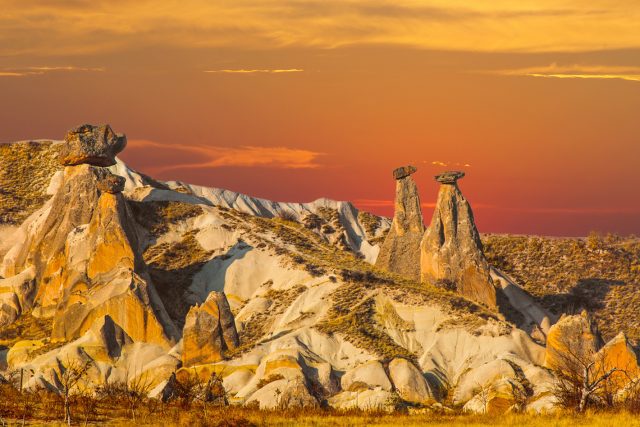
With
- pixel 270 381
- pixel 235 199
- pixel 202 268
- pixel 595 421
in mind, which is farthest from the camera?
pixel 235 199

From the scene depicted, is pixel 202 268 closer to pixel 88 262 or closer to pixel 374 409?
pixel 88 262

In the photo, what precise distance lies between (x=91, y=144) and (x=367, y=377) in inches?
1574

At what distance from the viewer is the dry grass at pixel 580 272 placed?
382 ft

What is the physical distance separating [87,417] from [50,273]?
155 ft

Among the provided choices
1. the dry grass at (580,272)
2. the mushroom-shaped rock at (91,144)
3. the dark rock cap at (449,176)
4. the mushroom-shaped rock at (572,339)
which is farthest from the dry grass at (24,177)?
the mushroom-shaped rock at (572,339)

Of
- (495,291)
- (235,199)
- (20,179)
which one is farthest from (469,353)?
(235,199)

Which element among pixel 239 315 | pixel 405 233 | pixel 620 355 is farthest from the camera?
pixel 405 233

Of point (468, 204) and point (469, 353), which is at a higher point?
point (468, 204)

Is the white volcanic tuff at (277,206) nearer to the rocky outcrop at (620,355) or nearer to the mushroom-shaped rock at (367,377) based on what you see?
the mushroom-shaped rock at (367,377)

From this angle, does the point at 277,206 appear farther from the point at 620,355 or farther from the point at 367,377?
the point at 620,355

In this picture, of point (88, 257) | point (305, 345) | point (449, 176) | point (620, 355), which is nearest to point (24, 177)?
point (88, 257)

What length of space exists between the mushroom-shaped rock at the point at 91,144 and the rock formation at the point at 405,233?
23761 millimetres

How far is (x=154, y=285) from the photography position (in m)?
101

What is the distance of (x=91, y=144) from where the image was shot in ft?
364
